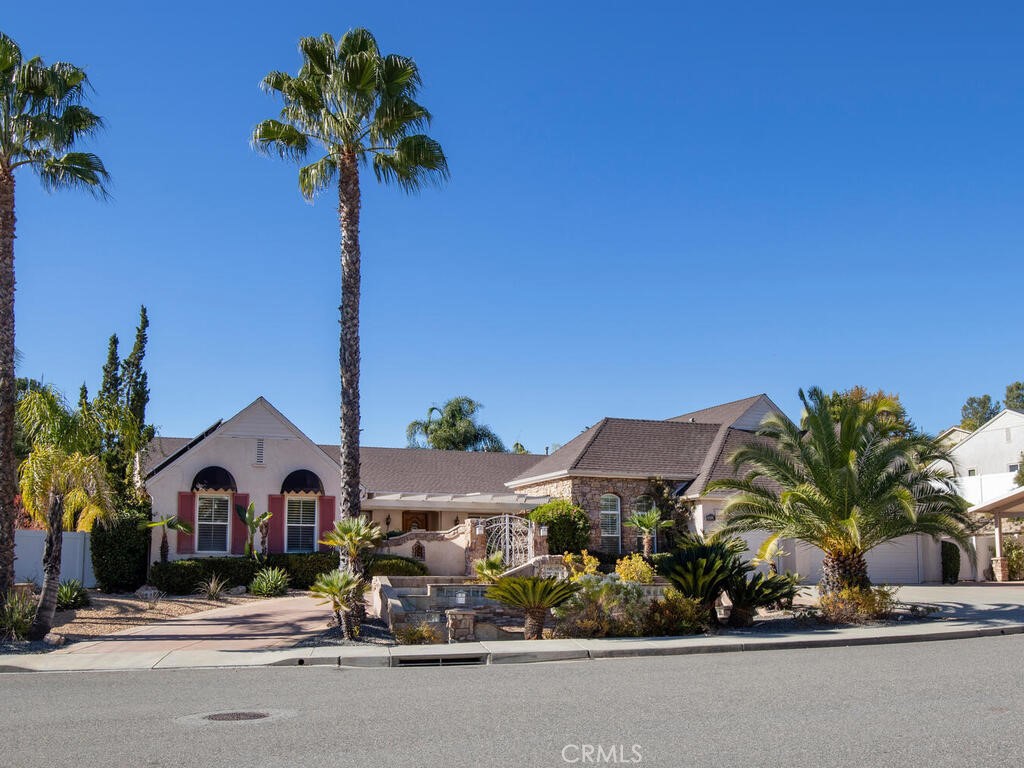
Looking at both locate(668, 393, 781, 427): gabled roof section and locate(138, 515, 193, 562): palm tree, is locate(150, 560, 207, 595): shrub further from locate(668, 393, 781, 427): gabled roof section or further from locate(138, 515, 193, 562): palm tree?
locate(668, 393, 781, 427): gabled roof section

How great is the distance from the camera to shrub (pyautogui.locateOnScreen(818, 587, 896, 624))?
19.1 meters

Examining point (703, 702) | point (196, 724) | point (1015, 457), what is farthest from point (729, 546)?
point (1015, 457)

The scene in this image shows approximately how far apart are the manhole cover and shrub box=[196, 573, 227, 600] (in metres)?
15.0

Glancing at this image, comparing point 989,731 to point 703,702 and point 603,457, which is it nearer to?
point 703,702

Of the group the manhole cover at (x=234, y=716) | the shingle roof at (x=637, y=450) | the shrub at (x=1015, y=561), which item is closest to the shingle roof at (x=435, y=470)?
the shingle roof at (x=637, y=450)

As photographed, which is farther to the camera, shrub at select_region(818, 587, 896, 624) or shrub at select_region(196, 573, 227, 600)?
shrub at select_region(196, 573, 227, 600)

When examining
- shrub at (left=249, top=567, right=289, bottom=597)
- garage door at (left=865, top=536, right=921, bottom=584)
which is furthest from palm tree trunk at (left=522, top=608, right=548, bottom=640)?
garage door at (left=865, top=536, right=921, bottom=584)

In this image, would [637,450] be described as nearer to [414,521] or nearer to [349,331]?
[414,521]

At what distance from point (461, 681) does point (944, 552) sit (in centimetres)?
2428

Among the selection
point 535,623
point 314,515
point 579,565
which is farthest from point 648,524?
point 535,623

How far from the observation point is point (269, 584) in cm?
2469

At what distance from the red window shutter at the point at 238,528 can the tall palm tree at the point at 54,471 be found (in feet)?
31.0

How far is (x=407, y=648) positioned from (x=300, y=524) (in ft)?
46.3

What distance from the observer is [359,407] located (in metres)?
19.1
